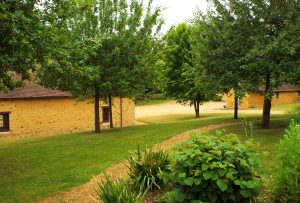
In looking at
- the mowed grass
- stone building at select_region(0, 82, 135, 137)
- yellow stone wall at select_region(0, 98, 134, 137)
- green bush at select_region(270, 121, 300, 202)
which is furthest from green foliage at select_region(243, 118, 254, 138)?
yellow stone wall at select_region(0, 98, 134, 137)

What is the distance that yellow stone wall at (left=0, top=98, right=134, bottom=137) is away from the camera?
2597cm

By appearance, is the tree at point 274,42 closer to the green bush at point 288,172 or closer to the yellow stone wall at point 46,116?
the green bush at point 288,172

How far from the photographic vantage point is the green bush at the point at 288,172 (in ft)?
17.5

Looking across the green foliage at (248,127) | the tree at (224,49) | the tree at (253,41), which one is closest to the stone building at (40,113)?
the tree at (224,49)

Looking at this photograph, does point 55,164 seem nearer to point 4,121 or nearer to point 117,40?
point 117,40

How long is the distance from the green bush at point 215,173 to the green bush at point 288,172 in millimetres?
441

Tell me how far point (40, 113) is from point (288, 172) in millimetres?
23949

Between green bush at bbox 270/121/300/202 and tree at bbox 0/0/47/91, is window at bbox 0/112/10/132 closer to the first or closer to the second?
tree at bbox 0/0/47/91

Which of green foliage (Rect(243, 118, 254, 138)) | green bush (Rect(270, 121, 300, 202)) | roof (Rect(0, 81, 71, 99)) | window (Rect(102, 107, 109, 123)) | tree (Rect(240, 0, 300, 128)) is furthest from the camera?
window (Rect(102, 107, 109, 123))

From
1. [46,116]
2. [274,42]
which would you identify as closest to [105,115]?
[46,116]

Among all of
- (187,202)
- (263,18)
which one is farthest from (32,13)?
(263,18)

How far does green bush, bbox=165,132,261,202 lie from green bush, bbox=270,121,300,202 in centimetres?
44

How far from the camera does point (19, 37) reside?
869 centimetres

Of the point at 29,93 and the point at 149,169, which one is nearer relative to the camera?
the point at 149,169
